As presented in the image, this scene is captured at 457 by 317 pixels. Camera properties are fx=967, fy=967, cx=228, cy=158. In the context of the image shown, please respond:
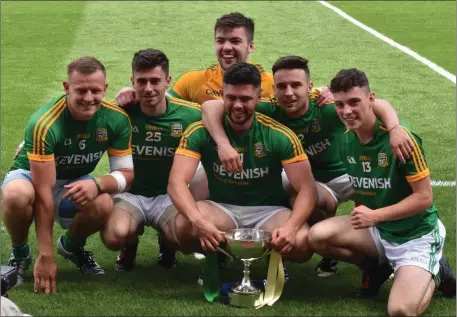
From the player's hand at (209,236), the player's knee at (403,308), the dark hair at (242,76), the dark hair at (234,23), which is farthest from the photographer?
the dark hair at (234,23)

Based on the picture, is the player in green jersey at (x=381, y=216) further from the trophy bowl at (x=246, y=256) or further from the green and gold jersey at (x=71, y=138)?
the green and gold jersey at (x=71, y=138)

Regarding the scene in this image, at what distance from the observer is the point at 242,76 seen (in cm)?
550

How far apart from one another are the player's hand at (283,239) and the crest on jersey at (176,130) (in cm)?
107

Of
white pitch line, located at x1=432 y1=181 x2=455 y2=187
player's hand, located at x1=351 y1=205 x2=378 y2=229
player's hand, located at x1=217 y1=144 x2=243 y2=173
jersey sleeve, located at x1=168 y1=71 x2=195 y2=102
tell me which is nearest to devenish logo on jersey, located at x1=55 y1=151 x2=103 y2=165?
player's hand, located at x1=217 y1=144 x2=243 y2=173

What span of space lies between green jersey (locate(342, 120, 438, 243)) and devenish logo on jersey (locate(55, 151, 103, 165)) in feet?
5.13

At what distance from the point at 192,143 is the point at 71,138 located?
0.72 m

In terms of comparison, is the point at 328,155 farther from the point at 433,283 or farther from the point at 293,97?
the point at 433,283

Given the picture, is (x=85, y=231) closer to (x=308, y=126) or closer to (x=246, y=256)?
(x=246, y=256)

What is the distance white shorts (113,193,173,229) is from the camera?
6059 mm

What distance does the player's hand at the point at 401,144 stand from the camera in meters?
5.27

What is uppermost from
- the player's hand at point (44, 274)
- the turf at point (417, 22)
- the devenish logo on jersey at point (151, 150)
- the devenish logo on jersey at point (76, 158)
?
the turf at point (417, 22)

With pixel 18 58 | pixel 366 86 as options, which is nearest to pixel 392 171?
pixel 366 86

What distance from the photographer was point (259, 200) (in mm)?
5836

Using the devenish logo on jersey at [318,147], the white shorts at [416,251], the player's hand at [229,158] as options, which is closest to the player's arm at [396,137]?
the white shorts at [416,251]
